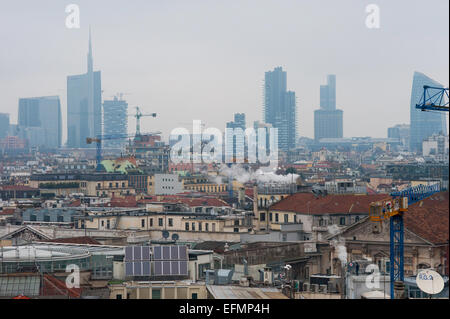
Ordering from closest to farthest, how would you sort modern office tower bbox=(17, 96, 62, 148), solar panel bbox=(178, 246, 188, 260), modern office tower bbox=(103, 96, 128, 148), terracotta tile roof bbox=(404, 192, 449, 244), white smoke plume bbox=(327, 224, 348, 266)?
1. solar panel bbox=(178, 246, 188, 260)
2. terracotta tile roof bbox=(404, 192, 449, 244)
3. white smoke plume bbox=(327, 224, 348, 266)
4. modern office tower bbox=(17, 96, 62, 148)
5. modern office tower bbox=(103, 96, 128, 148)

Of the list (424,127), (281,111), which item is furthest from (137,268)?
(424,127)

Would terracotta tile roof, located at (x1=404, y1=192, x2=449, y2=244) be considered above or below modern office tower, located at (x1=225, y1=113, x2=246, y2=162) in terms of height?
below

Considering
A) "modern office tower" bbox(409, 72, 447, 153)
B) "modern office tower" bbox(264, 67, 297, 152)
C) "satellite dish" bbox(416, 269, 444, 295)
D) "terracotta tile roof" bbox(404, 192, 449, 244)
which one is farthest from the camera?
"modern office tower" bbox(409, 72, 447, 153)

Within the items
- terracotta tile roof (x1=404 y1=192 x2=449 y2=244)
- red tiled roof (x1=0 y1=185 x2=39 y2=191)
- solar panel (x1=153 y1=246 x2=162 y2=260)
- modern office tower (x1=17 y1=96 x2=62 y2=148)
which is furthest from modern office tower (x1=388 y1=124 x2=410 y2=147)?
solar panel (x1=153 y1=246 x2=162 y2=260)

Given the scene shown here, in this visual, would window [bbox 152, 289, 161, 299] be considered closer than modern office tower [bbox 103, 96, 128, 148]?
Yes

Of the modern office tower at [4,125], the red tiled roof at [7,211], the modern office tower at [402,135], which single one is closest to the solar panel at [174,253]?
the red tiled roof at [7,211]

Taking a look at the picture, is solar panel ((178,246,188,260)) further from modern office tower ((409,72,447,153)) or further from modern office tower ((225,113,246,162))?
modern office tower ((409,72,447,153))

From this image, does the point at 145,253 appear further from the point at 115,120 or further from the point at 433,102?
the point at 115,120
